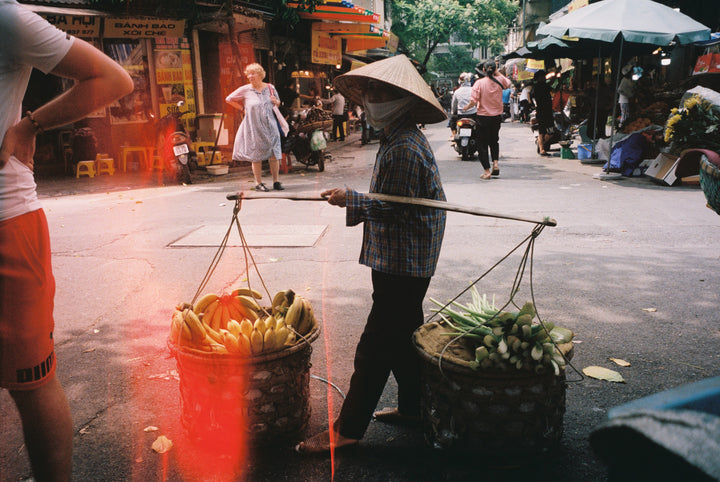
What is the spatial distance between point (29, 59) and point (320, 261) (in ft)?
13.2

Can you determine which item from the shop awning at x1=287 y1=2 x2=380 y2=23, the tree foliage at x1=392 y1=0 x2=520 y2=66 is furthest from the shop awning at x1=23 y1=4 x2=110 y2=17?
the tree foliage at x1=392 y1=0 x2=520 y2=66

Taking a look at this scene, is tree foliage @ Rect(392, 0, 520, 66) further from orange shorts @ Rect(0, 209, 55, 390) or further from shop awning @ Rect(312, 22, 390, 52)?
orange shorts @ Rect(0, 209, 55, 390)

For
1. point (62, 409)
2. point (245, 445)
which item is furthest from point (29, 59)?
point (245, 445)

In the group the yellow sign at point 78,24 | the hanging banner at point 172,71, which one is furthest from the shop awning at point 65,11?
the hanging banner at point 172,71

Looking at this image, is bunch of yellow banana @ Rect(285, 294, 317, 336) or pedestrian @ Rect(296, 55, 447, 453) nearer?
pedestrian @ Rect(296, 55, 447, 453)

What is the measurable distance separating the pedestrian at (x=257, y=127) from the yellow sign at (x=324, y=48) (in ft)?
27.2

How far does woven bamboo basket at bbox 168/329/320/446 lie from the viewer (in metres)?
2.50

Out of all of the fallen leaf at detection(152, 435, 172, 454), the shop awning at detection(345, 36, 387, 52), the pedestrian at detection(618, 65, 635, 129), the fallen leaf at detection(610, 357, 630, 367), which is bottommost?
the fallen leaf at detection(152, 435, 172, 454)

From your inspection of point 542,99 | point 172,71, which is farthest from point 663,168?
point 172,71

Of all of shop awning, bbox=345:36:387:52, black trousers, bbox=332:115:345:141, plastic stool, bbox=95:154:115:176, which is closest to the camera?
plastic stool, bbox=95:154:115:176

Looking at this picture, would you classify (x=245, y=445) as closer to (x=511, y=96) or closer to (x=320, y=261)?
(x=320, y=261)

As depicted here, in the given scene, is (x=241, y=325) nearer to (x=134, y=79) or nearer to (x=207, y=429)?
(x=207, y=429)

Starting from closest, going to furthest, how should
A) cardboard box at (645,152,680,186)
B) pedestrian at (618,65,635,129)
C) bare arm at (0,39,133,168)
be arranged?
bare arm at (0,39,133,168) → cardboard box at (645,152,680,186) → pedestrian at (618,65,635,129)

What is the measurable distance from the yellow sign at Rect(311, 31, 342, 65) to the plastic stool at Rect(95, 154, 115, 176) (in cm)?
728
